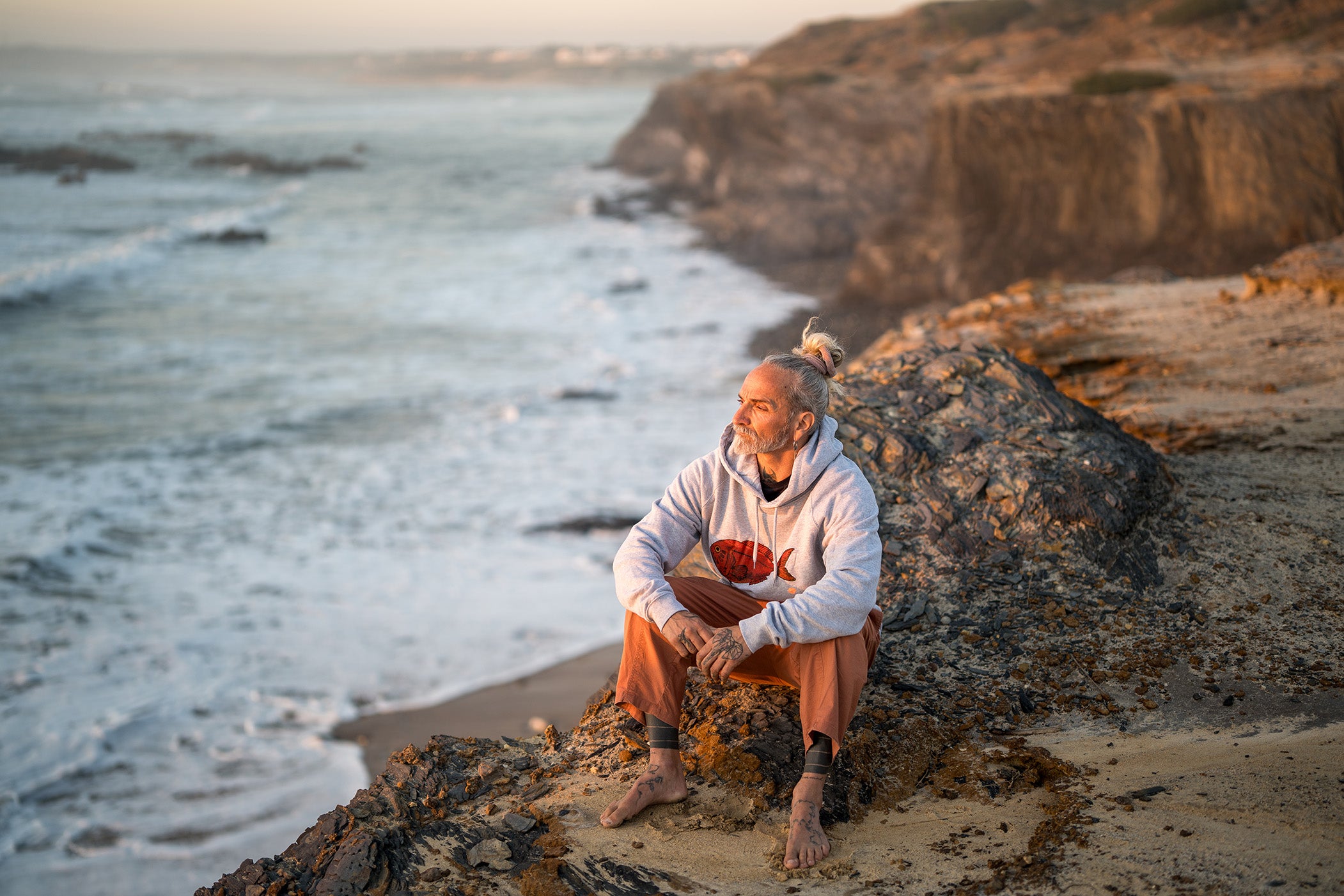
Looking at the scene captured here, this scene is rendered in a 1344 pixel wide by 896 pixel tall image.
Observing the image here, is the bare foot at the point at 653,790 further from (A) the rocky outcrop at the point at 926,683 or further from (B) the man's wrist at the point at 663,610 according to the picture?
(B) the man's wrist at the point at 663,610

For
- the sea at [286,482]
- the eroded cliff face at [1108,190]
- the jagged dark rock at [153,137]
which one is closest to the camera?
the sea at [286,482]

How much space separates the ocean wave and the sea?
129mm

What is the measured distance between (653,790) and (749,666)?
1.51ft

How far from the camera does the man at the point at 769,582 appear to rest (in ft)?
8.41

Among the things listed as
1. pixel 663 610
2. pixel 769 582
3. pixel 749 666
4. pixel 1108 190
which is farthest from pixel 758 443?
pixel 1108 190

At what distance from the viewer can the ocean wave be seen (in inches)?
803

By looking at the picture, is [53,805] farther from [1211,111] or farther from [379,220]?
[379,220]

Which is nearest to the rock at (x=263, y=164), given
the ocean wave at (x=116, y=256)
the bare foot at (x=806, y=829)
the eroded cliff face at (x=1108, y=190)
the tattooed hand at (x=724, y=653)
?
the ocean wave at (x=116, y=256)

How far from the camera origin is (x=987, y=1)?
1266 inches

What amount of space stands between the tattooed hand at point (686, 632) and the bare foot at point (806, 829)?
0.49m

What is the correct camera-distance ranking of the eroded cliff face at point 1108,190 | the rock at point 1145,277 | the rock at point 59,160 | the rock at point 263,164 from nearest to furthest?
the rock at point 1145,277, the eroded cliff face at point 1108,190, the rock at point 59,160, the rock at point 263,164

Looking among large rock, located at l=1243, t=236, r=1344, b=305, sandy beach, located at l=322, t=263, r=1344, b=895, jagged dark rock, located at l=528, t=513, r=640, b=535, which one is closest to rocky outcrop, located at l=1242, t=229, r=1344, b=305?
large rock, located at l=1243, t=236, r=1344, b=305

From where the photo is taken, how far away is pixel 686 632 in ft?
8.53

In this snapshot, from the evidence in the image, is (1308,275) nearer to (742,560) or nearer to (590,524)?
(590,524)
